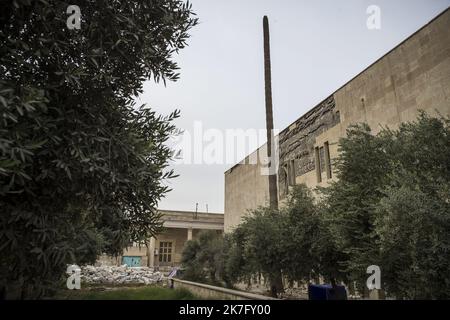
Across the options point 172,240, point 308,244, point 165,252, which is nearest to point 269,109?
point 308,244

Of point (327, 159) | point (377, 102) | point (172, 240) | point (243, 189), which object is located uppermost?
point (377, 102)

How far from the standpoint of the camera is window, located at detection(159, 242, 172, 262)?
4588cm

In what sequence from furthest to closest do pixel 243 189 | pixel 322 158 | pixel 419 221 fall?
pixel 243 189 → pixel 322 158 → pixel 419 221

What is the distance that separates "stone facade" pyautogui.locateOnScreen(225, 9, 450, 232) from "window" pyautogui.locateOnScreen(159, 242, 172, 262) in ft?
83.5

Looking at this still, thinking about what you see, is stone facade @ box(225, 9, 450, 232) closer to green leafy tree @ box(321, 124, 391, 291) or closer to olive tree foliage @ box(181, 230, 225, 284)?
green leafy tree @ box(321, 124, 391, 291)

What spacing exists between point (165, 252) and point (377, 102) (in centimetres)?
3706

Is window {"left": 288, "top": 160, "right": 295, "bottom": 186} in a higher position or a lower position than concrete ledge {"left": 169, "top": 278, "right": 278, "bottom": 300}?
higher

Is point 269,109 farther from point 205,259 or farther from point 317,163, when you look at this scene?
point 205,259

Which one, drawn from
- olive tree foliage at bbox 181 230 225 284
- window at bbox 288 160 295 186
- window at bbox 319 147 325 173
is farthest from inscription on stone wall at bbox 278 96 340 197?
olive tree foliage at bbox 181 230 225 284

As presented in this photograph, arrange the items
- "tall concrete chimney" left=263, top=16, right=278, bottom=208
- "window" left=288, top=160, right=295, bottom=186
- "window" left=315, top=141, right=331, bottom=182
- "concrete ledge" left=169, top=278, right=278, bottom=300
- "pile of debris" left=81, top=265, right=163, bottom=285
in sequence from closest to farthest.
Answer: "concrete ledge" left=169, top=278, right=278, bottom=300 < "tall concrete chimney" left=263, top=16, right=278, bottom=208 < "window" left=315, top=141, right=331, bottom=182 < "window" left=288, top=160, right=295, bottom=186 < "pile of debris" left=81, top=265, right=163, bottom=285

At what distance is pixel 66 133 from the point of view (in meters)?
4.09

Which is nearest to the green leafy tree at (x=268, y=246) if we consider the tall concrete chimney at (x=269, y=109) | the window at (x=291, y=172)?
the tall concrete chimney at (x=269, y=109)

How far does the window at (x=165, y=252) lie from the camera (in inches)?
1806
